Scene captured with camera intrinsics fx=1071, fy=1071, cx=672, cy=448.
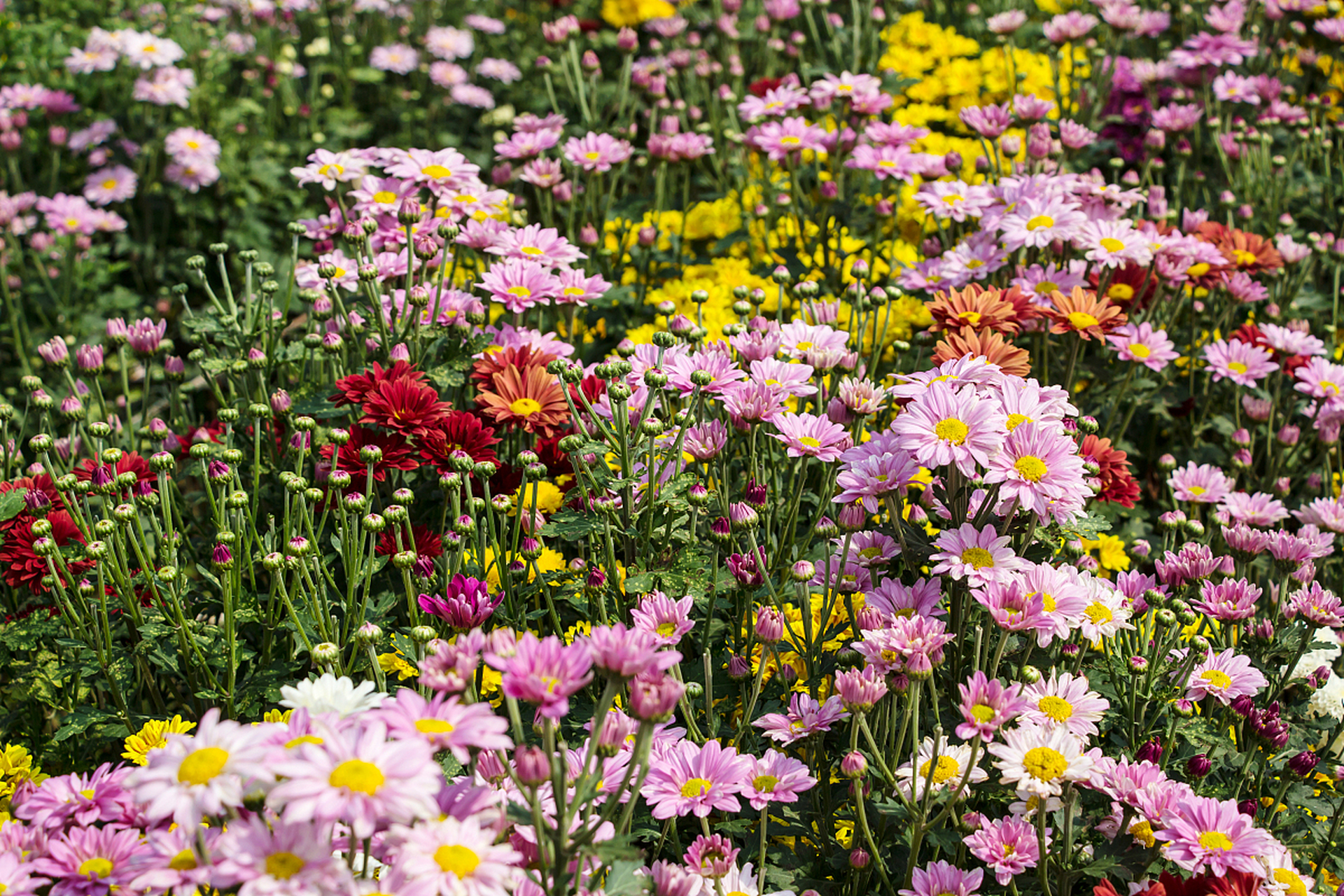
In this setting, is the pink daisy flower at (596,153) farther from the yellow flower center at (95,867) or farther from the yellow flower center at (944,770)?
the yellow flower center at (95,867)

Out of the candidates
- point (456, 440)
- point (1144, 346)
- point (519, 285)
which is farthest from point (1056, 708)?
point (519, 285)

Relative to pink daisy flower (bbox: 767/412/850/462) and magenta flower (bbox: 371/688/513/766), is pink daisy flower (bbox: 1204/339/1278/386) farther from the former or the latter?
magenta flower (bbox: 371/688/513/766)

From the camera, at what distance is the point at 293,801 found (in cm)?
139

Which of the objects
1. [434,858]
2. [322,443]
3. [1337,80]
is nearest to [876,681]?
[434,858]

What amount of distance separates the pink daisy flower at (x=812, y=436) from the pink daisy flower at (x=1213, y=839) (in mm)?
1018

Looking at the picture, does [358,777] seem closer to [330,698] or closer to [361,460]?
[330,698]

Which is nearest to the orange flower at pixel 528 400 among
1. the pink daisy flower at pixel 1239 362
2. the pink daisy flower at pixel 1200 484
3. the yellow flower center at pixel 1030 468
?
the yellow flower center at pixel 1030 468

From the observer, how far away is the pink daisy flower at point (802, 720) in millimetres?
2232

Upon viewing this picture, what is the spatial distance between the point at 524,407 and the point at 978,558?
1222 millimetres

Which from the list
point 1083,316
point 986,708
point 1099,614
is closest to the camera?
point 986,708

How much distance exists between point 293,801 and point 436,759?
2.86 ft

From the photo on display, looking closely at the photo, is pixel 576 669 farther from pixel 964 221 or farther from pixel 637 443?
pixel 964 221

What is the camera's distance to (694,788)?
2.09 m

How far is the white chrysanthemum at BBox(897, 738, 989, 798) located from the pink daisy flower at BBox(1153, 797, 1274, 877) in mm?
359
